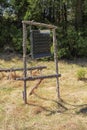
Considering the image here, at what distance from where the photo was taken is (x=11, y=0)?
502 inches

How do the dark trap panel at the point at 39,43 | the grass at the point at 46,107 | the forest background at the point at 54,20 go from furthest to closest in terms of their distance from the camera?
the forest background at the point at 54,20
the dark trap panel at the point at 39,43
the grass at the point at 46,107

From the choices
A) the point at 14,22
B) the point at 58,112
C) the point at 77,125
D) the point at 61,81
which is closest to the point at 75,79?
the point at 61,81

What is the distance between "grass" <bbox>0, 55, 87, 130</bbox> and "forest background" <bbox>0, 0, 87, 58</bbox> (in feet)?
6.38

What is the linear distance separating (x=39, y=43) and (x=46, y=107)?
141 cm

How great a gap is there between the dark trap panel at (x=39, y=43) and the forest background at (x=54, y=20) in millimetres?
4075

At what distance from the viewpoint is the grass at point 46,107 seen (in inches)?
262

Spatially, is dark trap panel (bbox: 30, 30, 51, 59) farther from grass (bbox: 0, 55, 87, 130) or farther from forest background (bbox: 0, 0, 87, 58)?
forest background (bbox: 0, 0, 87, 58)

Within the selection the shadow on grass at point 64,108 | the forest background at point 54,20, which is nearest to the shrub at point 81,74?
the shadow on grass at point 64,108

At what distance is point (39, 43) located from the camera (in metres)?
7.72

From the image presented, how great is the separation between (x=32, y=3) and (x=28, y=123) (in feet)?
20.9

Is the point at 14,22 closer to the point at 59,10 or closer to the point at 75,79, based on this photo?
the point at 59,10

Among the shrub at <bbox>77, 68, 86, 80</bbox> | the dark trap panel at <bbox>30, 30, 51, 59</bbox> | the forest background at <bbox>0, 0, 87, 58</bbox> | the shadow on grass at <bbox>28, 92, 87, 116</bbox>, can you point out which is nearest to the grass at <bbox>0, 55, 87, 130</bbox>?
the shadow on grass at <bbox>28, 92, 87, 116</bbox>

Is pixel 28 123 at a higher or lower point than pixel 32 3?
lower

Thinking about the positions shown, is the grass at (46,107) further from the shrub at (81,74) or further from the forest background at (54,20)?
the forest background at (54,20)
